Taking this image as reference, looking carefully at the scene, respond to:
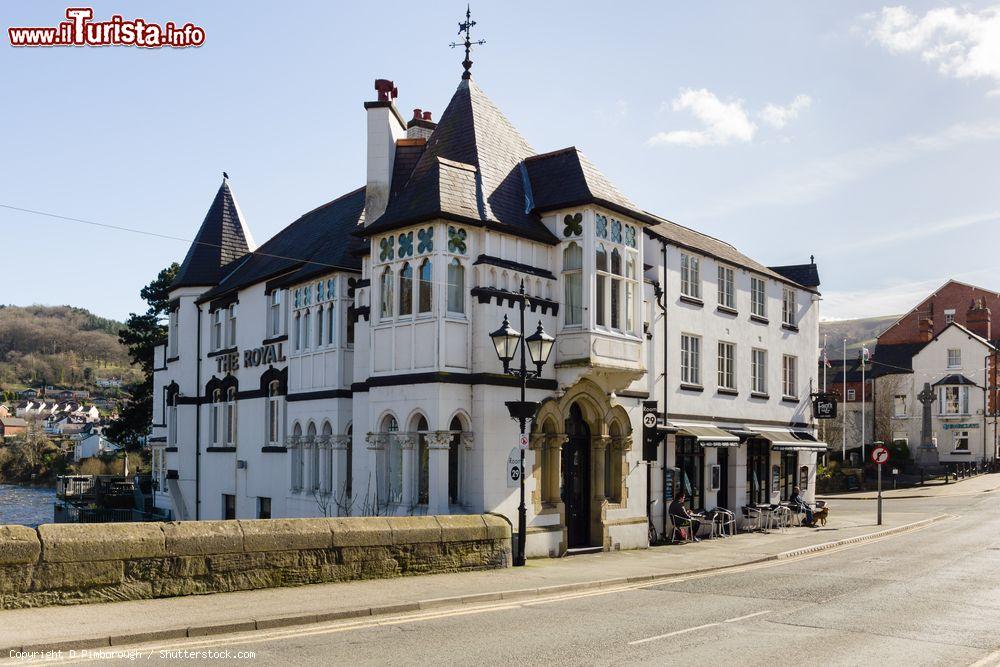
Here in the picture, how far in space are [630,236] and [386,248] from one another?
6.26 meters

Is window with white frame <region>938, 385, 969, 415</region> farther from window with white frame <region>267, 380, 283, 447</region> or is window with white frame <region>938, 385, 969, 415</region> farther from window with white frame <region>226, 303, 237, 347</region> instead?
window with white frame <region>267, 380, 283, 447</region>

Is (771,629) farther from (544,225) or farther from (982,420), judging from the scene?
(982,420)

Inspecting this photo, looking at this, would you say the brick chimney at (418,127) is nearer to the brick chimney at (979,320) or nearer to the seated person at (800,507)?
the seated person at (800,507)

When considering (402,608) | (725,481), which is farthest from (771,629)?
(725,481)

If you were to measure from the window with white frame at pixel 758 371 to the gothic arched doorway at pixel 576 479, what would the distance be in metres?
11.8

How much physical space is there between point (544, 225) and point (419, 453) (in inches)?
250

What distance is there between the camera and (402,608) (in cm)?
1355

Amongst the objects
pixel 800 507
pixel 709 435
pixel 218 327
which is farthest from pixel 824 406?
pixel 218 327

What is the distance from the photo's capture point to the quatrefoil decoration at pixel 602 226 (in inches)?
872

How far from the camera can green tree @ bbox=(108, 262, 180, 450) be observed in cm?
6066

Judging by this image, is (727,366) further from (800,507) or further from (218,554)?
(218,554)

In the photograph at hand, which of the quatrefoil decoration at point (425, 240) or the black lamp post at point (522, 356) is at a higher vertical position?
the quatrefoil decoration at point (425, 240)

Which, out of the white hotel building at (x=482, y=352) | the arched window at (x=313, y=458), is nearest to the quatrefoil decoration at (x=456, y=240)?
the white hotel building at (x=482, y=352)

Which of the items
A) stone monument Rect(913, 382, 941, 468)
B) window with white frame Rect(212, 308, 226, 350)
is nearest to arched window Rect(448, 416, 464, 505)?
window with white frame Rect(212, 308, 226, 350)
